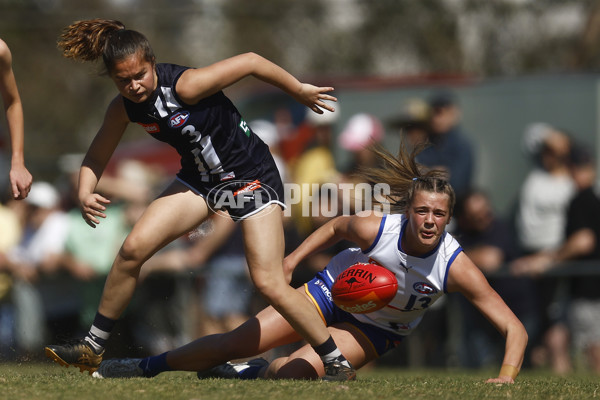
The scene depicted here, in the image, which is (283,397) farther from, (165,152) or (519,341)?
(165,152)

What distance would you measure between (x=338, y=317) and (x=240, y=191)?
3.93ft

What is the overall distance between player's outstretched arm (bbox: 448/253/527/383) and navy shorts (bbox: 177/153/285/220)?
3.70 ft

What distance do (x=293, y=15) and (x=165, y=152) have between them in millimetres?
4942

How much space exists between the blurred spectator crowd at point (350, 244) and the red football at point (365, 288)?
2.53 m

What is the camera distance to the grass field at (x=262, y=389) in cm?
442

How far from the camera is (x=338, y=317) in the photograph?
5.78 meters

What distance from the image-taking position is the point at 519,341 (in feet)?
16.6

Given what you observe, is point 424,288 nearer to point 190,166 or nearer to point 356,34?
point 190,166

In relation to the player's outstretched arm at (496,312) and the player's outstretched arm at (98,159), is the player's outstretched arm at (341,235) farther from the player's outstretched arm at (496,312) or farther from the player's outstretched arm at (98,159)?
the player's outstretched arm at (98,159)

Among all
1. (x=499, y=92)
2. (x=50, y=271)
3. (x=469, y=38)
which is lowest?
(x=50, y=271)

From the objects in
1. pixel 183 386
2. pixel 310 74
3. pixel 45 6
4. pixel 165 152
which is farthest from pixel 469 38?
pixel 183 386

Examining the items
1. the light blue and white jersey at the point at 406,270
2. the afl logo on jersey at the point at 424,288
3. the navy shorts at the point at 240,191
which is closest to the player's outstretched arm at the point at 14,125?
the navy shorts at the point at 240,191

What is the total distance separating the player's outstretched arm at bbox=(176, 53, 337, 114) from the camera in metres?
4.87

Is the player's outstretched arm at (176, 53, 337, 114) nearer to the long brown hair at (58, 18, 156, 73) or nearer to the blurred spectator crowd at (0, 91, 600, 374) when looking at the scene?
the long brown hair at (58, 18, 156, 73)
